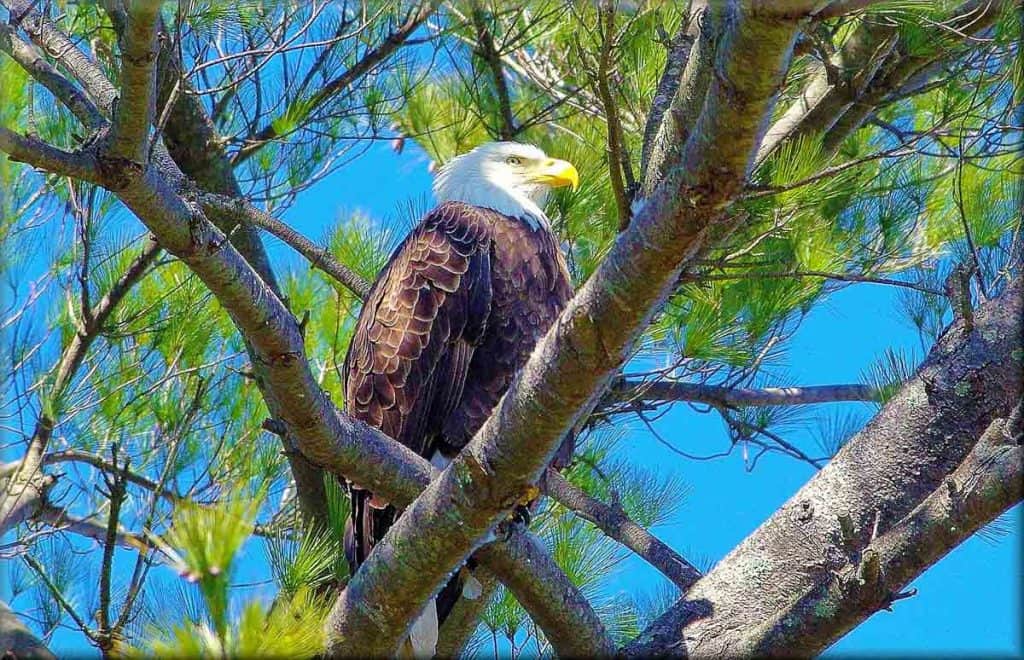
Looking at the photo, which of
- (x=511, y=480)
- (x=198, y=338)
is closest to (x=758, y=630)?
(x=511, y=480)

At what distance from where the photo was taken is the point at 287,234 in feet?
9.55

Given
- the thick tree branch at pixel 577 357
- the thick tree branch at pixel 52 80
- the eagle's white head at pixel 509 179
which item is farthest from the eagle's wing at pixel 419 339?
the thick tree branch at pixel 52 80

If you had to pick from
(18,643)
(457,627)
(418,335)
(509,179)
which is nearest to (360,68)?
(509,179)

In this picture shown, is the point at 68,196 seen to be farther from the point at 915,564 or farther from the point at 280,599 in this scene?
the point at 915,564

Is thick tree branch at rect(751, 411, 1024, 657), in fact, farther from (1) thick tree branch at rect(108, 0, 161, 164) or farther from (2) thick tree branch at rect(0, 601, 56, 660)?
(1) thick tree branch at rect(108, 0, 161, 164)

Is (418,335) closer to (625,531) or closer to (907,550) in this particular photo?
(625,531)

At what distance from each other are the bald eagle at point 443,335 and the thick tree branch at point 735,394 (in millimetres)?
362

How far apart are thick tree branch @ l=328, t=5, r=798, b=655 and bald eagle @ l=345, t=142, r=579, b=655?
0.72 metres

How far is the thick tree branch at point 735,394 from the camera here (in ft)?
11.1

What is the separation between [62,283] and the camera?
3498 millimetres

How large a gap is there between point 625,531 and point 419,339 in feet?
2.15

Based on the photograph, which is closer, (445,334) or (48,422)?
(48,422)

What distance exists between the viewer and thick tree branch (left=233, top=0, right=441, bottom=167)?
327 cm

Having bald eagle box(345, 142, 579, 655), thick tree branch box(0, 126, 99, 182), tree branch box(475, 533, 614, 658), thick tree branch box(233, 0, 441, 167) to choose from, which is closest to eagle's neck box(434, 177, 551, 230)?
bald eagle box(345, 142, 579, 655)
